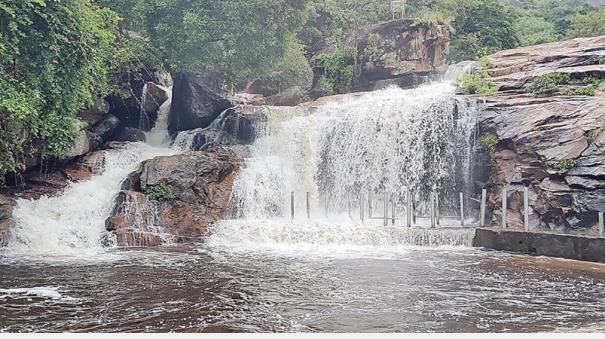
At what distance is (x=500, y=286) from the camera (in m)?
8.67

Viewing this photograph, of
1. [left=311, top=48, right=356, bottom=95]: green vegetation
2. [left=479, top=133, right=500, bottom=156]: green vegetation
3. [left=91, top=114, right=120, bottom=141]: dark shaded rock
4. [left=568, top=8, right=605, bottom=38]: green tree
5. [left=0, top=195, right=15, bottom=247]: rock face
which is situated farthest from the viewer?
[left=568, top=8, right=605, bottom=38]: green tree

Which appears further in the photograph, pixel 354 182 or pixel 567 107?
pixel 354 182

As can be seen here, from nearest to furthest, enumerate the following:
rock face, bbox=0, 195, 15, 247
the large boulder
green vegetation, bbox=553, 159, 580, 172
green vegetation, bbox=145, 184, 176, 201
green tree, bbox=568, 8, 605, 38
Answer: rock face, bbox=0, 195, 15, 247
green vegetation, bbox=553, 159, 580, 172
green vegetation, bbox=145, 184, 176, 201
the large boulder
green tree, bbox=568, 8, 605, 38

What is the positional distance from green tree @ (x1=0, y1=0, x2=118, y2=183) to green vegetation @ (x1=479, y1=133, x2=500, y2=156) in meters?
11.9

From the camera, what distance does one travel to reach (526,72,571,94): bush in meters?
17.4

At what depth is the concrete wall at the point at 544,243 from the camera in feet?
37.5

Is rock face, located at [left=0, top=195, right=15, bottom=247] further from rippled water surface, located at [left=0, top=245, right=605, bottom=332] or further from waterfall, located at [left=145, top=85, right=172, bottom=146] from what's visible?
waterfall, located at [left=145, top=85, right=172, bottom=146]

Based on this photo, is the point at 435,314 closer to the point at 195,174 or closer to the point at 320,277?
the point at 320,277

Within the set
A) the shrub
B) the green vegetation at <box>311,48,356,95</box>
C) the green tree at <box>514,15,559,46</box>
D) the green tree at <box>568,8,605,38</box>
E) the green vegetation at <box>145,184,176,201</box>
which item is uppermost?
the green tree at <box>514,15,559,46</box>

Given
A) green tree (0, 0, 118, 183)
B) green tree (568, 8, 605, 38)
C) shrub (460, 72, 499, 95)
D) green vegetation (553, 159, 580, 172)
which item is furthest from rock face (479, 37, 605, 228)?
green tree (568, 8, 605, 38)

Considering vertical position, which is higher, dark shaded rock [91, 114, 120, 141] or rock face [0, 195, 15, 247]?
dark shaded rock [91, 114, 120, 141]
